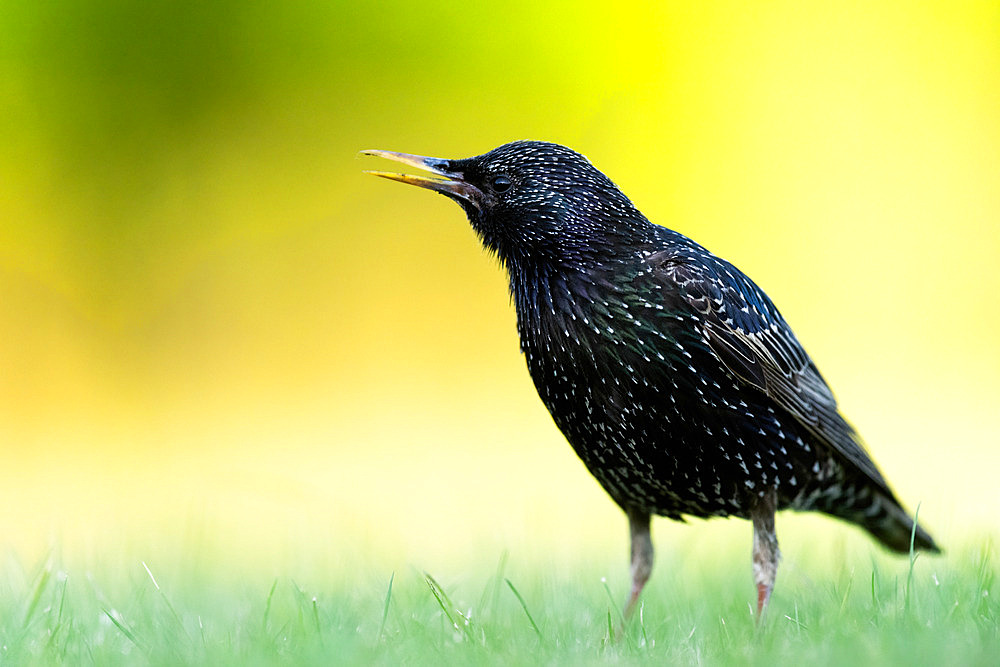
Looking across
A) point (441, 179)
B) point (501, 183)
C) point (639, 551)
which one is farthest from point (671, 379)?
point (441, 179)

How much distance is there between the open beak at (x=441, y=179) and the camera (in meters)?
4.32

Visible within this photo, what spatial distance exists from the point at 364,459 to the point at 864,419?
15.4ft

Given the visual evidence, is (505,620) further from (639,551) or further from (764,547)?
(764,547)

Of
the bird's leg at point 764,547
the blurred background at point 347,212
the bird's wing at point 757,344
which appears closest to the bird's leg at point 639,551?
the bird's leg at point 764,547

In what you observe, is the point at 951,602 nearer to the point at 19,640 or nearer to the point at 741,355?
the point at 741,355

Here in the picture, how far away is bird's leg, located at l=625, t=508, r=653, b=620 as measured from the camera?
14.6 ft

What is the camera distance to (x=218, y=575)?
5.27 meters

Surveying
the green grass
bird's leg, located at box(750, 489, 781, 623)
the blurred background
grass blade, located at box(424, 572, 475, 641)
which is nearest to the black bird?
bird's leg, located at box(750, 489, 781, 623)

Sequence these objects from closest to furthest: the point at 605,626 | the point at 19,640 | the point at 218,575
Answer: the point at 19,640 → the point at 605,626 → the point at 218,575

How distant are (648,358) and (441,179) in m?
1.17

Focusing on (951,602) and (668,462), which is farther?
(668,462)

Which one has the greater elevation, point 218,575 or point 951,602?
point 951,602

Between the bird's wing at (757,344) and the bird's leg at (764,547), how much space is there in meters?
0.34

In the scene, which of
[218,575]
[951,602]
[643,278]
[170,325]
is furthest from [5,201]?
[951,602]
